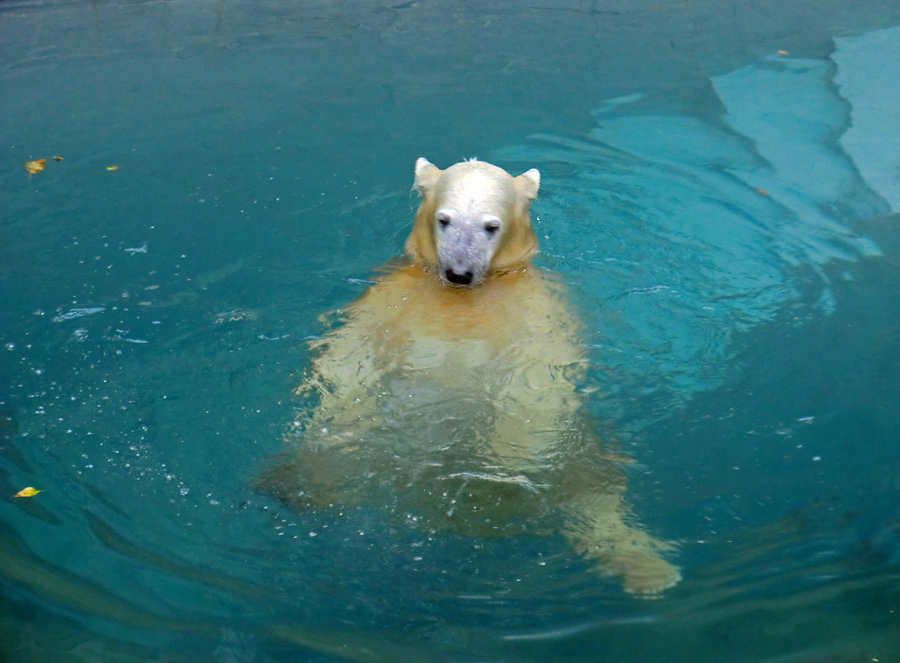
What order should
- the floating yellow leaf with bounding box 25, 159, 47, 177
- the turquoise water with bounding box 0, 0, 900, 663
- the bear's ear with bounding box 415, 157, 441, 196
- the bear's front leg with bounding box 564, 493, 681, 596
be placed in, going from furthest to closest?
the floating yellow leaf with bounding box 25, 159, 47, 177 → the bear's ear with bounding box 415, 157, 441, 196 → the bear's front leg with bounding box 564, 493, 681, 596 → the turquoise water with bounding box 0, 0, 900, 663

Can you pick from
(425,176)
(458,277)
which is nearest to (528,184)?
(425,176)

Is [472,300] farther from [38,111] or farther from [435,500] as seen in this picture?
[38,111]

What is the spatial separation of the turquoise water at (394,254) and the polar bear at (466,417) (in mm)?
112

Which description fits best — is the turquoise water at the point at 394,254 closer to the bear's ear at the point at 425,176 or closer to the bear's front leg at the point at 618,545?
the bear's front leg at the point at 618,545

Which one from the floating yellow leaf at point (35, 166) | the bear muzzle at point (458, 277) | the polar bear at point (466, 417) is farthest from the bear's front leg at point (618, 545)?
the floating yellow leaf at point (35, 166)

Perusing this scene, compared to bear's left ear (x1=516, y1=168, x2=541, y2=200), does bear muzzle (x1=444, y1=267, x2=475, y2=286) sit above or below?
below

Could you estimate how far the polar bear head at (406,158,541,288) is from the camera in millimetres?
3662

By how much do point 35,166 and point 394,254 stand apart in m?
2.78

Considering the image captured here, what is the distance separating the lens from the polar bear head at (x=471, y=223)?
3.66 meters

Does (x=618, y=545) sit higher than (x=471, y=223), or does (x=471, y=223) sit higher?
(x=471, y=223)

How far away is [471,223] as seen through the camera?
12.2 feet

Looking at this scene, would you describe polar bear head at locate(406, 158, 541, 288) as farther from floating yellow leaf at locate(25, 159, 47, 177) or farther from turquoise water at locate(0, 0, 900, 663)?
floating yellow leaf at locate(25, 159, 47, 177)

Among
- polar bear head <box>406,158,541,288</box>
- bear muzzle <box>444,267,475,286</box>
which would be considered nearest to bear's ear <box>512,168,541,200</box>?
polar bear head <box>406,158,541,288</box>

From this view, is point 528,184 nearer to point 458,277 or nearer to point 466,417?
point 458,277
